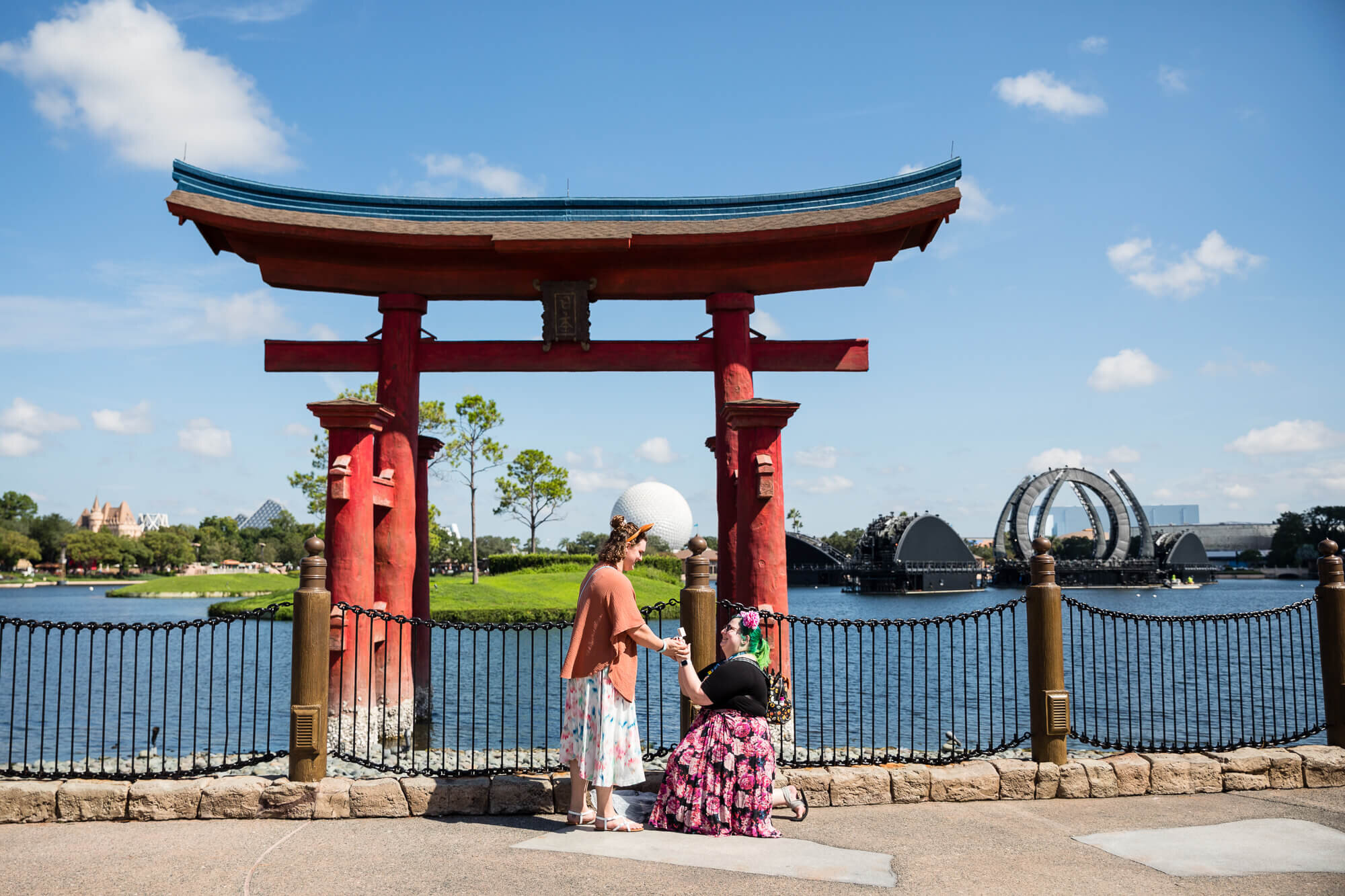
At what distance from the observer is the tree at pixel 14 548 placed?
296 feet

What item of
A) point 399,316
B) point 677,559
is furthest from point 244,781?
point 677,559

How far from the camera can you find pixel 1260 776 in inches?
305

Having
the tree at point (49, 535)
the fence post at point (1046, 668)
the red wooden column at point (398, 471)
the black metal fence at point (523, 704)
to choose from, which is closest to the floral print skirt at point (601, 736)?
the black metal fence at point (523, 704)

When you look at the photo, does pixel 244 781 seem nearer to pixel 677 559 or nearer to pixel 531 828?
pixel 531 828

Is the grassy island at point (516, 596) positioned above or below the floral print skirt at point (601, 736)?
below

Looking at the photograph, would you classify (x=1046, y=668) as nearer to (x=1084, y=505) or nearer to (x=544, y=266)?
(x=544, y=266)

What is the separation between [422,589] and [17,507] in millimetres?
125342

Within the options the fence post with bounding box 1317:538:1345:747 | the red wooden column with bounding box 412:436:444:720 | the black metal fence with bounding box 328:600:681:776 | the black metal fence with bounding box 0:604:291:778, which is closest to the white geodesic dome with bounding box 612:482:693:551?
the black metal fence with bounding box 0:604:291:778

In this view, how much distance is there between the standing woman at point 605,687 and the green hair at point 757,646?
0.57 m

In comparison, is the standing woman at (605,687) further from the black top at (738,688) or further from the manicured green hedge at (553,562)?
the manicured green hedge at (553,562)

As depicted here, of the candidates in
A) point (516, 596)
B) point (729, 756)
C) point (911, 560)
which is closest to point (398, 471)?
point (729, 756)

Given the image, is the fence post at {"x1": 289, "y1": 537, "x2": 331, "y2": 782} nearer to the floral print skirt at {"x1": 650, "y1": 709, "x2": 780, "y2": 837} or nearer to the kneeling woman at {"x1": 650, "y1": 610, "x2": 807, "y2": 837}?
the kneeling woman at {"x1": 650, "y1": 610, "x2": 807, "y2": 837}

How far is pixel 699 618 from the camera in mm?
7648

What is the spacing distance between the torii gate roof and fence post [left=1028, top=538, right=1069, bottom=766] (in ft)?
15.7
